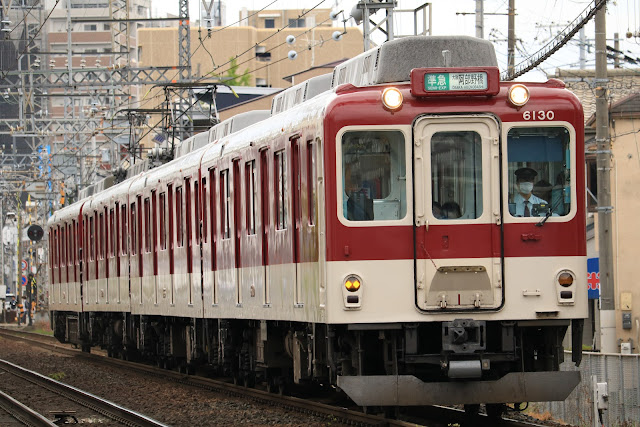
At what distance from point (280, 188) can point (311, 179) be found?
1.33 meters

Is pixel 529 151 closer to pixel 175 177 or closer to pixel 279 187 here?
pixel 279 187

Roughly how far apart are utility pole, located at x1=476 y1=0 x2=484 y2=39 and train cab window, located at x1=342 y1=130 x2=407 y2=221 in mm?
18345

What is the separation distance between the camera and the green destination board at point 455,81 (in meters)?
10.8

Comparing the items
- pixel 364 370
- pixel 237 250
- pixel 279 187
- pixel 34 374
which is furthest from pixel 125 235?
pixel 364 370

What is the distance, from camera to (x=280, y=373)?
15016 mm

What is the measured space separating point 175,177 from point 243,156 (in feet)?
13.9

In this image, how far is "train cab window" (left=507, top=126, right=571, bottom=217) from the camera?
10.9 meters

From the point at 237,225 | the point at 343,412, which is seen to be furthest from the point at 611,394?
the point at 237,225

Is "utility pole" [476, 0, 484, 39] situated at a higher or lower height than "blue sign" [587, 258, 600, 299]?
higher

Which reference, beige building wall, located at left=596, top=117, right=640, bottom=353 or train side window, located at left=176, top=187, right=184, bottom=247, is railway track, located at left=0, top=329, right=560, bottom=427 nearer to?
train side window, located at left=176, top=187, right=184, bottom=247

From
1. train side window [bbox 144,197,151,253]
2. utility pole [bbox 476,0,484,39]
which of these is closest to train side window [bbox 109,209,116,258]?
train side window [bbox 144,197,151,253]

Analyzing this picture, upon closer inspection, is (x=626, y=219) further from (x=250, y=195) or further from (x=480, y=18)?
(x=250, y=195)

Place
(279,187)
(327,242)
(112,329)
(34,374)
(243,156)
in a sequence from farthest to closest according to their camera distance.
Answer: (112,329) → (34,374) → (243,156) → (279,187) → (327,242)

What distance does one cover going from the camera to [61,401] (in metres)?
16.7
